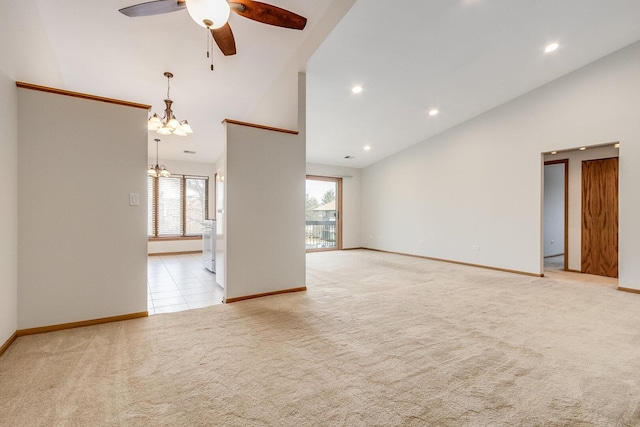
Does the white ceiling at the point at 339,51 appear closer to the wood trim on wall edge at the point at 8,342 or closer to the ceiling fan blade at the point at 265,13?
the ceiling fan blade at the point at 265,13

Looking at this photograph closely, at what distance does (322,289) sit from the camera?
4027mm

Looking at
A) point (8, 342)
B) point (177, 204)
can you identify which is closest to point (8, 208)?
point (8, 342)

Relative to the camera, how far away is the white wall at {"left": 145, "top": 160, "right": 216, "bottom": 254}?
7.28m

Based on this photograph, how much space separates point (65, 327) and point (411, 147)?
7176 millimetres

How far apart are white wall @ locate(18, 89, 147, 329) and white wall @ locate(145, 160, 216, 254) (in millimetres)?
4937

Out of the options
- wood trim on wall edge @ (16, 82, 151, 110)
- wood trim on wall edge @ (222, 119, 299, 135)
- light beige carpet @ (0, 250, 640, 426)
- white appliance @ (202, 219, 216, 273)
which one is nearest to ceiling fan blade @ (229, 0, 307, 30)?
wood trim on wall edge @ (222, 119, 299, 135)

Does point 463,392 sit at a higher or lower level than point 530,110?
lower

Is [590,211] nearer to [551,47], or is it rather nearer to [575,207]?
[575,207]

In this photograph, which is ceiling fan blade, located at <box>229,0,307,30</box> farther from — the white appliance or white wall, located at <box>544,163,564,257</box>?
white wall, located at <box>544,163,564,257</box>

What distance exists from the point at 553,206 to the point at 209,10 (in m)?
7.97

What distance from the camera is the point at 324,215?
27.3ft

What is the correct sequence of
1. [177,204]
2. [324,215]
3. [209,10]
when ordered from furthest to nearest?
[324,215] < [177,204] < [209,10]

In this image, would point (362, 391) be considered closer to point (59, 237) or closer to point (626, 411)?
point (626, 411)

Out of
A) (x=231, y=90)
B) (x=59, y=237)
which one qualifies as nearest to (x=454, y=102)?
(x=231, y=90)
